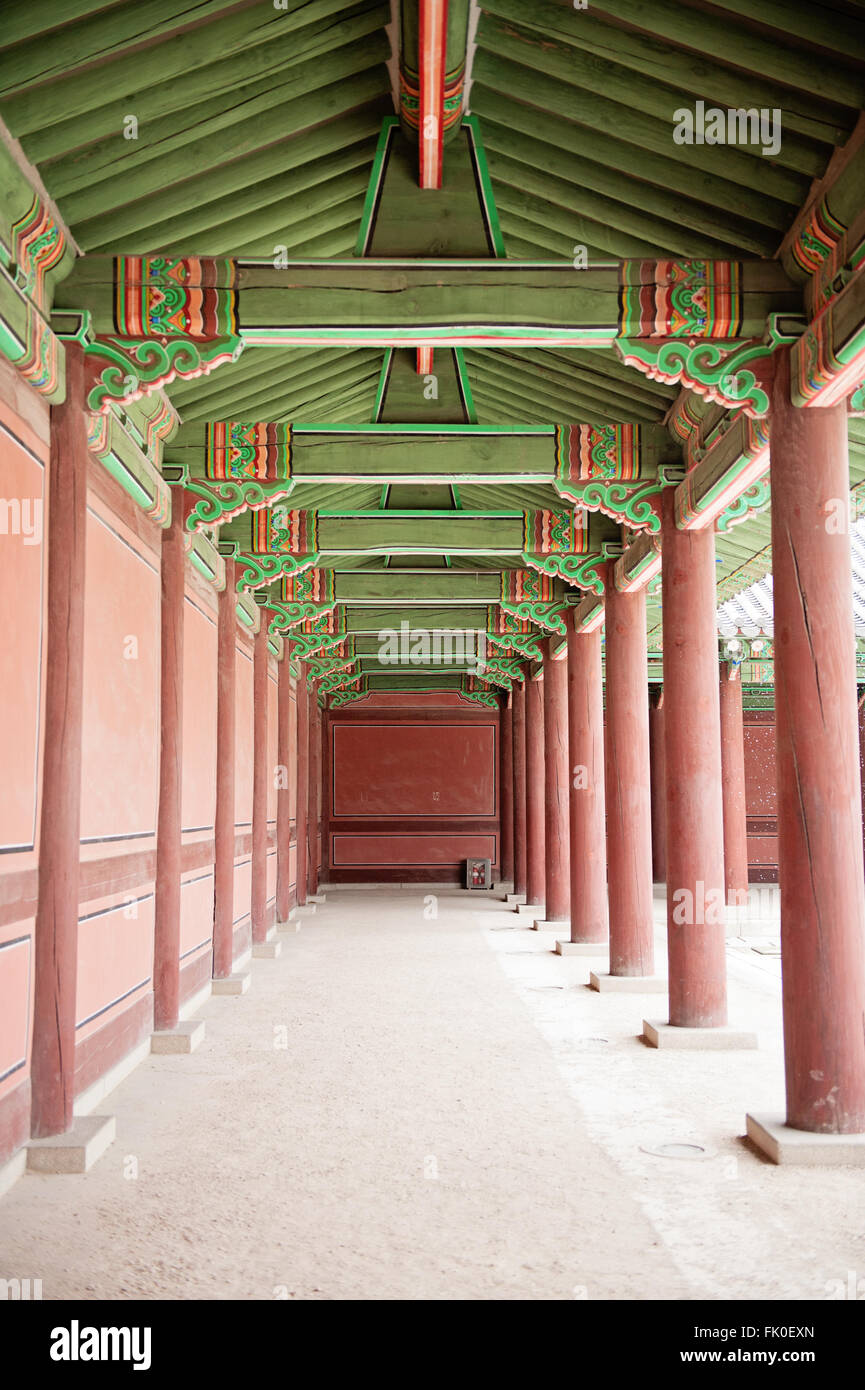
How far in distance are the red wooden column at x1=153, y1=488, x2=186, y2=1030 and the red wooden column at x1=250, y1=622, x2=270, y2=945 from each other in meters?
3.75

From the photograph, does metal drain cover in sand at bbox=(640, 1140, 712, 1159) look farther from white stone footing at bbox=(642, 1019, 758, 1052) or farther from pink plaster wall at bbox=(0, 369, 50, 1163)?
pink plaster wall at bbox=(0, 369, 50, 1163)

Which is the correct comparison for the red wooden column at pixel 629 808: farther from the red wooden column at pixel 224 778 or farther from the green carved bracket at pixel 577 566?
the red wooden column at pixel 224 778

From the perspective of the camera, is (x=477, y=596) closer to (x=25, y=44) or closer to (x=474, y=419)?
(x=474, y=419)

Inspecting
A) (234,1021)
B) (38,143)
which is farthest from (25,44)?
(234,1021)

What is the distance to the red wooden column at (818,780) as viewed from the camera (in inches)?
178

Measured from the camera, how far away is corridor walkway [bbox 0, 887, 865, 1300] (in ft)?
11.2

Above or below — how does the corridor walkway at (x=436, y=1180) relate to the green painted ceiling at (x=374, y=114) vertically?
below

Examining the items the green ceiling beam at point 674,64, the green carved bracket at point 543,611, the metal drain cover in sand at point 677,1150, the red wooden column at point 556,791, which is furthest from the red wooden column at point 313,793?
the green ceiling beam at point 674,64

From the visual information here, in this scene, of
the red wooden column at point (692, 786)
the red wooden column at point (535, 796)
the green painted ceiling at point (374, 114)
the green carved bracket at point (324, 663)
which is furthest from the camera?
the green carved bracket at point (324, 663)

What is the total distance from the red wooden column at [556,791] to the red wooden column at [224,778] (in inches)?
188

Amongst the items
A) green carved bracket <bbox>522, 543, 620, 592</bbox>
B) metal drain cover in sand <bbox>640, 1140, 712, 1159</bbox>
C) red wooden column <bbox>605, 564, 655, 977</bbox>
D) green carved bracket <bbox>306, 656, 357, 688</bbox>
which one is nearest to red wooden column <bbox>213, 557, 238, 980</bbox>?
green carved bracket <bbox>522, 543, 620, 592</bbox>

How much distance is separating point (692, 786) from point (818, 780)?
88.6 inches

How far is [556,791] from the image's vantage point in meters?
12.9

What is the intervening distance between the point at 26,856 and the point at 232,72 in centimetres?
303
